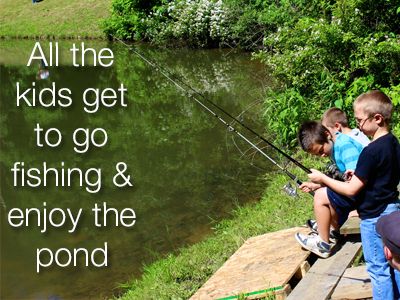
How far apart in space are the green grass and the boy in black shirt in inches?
1081

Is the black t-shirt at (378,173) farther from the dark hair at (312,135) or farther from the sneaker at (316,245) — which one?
the sneaker at (316,245)

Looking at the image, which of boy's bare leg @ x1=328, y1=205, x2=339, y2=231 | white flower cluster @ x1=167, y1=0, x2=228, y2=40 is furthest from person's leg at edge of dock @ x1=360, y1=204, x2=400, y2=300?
white flower cluster @ x1=167, y1=0, x2=228, y2=40

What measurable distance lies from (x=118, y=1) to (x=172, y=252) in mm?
23508

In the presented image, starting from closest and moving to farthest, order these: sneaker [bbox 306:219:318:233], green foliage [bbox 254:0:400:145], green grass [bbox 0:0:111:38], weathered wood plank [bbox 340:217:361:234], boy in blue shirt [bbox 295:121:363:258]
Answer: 1. boy in blue shirt [bbox 295:121:363:258]
2. weathered wood plank [bbox 340:217:361:234]
3. sneaker [bbox 306:219:318:233]
4. green foliage [bbox 254:0:400:145]
5. green grass [bbox 0:0:111:38]

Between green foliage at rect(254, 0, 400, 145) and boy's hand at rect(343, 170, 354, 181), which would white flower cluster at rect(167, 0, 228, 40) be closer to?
green foliage at rect(254, 0, 400, 145)

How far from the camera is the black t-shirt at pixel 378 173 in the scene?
3574mm

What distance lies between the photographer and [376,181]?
368cm

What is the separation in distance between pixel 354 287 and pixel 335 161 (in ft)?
3.20

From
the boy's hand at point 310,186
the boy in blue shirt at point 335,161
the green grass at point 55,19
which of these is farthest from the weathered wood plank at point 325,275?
the green grass at point 55,19

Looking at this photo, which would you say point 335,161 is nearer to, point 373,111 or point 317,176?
point 317,176

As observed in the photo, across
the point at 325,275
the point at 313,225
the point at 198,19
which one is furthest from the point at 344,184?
the point at 198,19

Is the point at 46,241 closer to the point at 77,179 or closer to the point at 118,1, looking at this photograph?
the point at 77,179

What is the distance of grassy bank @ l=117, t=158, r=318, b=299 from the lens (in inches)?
216

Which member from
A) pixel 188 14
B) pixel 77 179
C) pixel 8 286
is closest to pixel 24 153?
pixel 77 179
